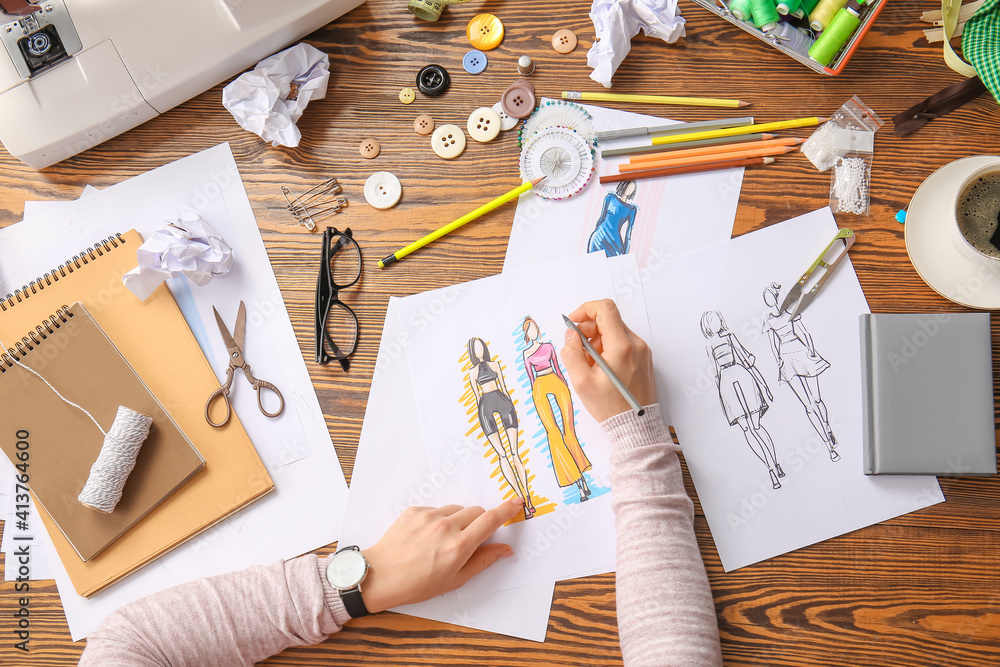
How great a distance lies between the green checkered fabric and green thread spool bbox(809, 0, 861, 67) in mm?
176

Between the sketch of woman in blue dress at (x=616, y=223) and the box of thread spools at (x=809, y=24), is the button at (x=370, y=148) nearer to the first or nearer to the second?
the sketch of woman in blue dress at (x=616, y=223)

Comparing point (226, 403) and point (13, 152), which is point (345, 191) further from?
point (13, 152)

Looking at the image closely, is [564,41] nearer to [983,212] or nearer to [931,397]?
[983,212]

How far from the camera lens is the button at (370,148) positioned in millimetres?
1038

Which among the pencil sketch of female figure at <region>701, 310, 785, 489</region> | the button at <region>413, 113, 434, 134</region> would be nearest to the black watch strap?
the pencil sketch of female figure at <region>701, 310, 785, 489</region>

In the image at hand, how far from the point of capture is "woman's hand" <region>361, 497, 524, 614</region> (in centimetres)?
91

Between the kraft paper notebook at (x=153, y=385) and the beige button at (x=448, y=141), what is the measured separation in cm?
51

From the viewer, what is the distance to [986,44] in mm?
924

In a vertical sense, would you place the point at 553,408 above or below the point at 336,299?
below

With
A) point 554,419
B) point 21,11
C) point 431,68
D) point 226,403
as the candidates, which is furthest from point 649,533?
point 21,11

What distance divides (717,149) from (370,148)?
22.1 inches

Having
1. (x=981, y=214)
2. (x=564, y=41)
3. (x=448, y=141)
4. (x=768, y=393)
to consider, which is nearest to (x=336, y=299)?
(x=448, y=141)

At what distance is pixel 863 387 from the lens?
37.7 inches

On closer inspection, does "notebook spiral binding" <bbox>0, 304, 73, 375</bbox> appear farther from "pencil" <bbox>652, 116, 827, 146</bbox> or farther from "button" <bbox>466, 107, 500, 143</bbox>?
"pencil" <bbox>652, 116, 827, 146</bbox>
